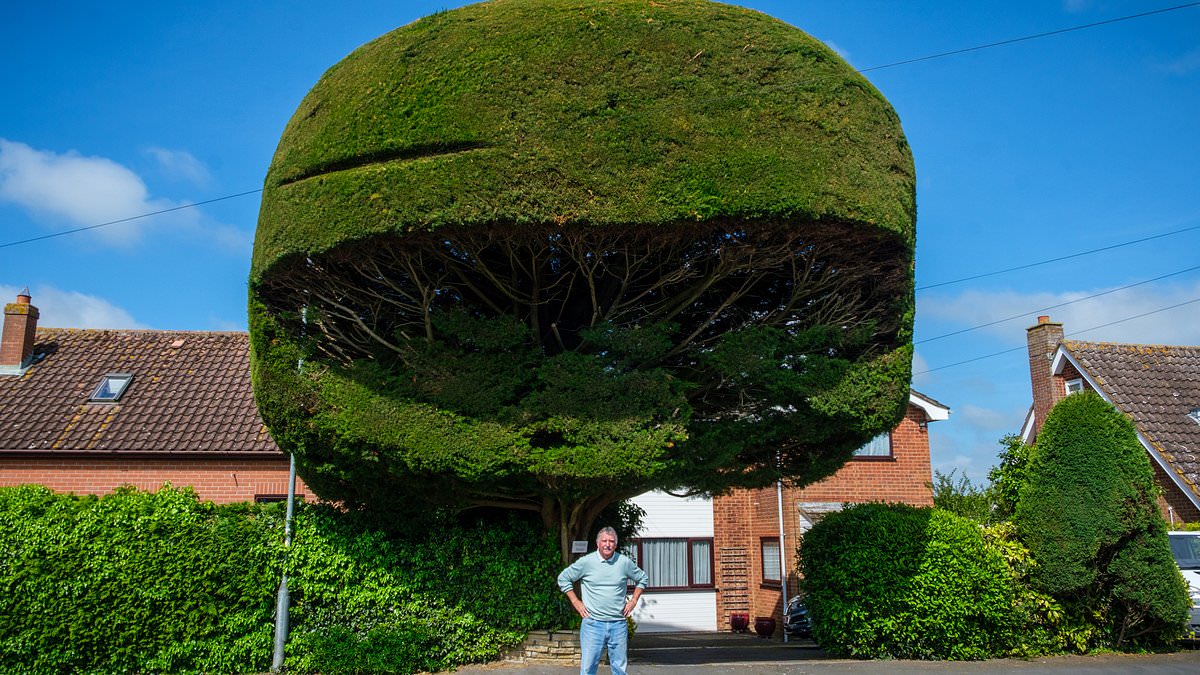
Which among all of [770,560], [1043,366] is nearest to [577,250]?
[770,560]

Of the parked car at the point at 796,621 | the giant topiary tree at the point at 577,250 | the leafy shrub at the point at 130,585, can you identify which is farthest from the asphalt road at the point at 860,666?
the parked car at the point at 796,621

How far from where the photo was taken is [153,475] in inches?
723

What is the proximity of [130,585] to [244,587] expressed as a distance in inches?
55.6

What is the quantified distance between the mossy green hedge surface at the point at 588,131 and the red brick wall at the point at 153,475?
30.4ft

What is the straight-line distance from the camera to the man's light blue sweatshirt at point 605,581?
7953 mm

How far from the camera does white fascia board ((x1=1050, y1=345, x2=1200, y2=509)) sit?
726 inches

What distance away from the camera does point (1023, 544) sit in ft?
44.9

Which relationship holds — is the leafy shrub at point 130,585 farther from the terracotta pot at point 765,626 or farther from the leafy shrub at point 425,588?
the terracotta pot at point 765,626

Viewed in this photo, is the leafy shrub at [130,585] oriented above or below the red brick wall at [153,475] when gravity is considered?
below

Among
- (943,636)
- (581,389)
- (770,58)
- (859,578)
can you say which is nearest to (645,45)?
(770,58)

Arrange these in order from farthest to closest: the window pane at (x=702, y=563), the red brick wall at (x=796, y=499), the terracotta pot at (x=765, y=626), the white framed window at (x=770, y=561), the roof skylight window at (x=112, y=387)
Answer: the window pane at (x=702, y=563), the white framed window at (x=770, y=561), the red brick wall at (x=796, y=499), the terracotta pot at (x=765, y=626), the roof skylight window at (x=112, y=387)

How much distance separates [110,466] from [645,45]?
1447 centimetres

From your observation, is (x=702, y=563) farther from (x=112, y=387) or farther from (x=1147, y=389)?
(x=112, y=387)

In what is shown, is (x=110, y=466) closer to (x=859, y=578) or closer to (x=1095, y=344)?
(x=859, y=578)
